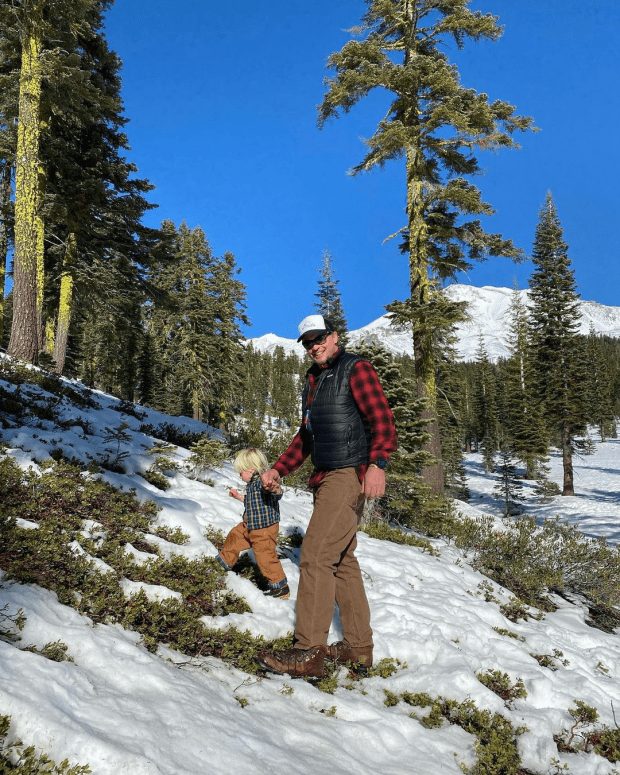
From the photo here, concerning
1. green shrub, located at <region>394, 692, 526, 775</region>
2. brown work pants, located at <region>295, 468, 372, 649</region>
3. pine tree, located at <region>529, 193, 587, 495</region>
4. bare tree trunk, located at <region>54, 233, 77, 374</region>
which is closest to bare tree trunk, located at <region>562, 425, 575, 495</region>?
pine tree, located at <region>529, 193, 587, 495</region>

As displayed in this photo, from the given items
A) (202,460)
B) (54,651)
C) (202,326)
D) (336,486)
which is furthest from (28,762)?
(202,326)

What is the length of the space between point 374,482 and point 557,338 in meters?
31.2

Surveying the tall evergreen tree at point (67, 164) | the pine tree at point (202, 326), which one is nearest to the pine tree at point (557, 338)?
the pine tree at point (202, 326)

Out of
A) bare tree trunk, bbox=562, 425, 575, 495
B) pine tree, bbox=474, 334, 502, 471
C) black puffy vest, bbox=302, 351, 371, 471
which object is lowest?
bare tree trunk, bbox=562, 425, 575, 495

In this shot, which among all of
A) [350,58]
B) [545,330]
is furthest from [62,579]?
[545,330]

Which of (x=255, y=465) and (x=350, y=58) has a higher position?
(x=350, y=58)

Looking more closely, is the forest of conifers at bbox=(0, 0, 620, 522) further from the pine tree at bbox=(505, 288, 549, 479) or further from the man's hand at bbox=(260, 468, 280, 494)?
the pine tree at bbox=(505, 288, 549, 479)

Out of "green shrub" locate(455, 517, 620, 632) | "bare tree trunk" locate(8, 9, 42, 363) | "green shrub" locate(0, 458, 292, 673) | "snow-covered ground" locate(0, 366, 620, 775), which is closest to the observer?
"snow-covered ground" locate(0, 366, 620, 775)

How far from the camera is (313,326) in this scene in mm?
3852

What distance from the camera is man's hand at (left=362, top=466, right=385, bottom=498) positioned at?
3.53 meters

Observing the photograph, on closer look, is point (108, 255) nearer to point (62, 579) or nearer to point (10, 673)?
point (62, 579)

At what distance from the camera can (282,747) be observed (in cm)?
250

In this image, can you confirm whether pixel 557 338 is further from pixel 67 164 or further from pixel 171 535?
pixel 171 535

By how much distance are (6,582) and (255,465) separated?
2.52 m
